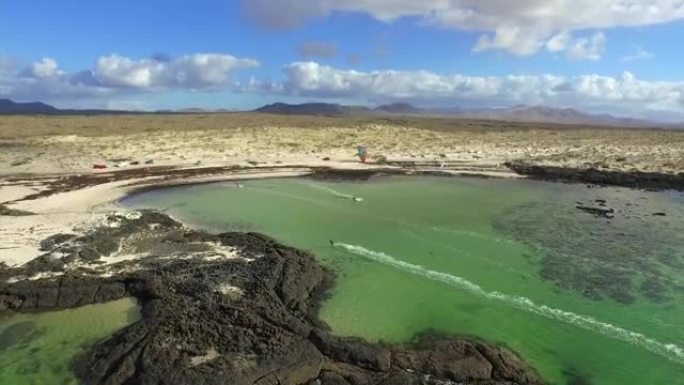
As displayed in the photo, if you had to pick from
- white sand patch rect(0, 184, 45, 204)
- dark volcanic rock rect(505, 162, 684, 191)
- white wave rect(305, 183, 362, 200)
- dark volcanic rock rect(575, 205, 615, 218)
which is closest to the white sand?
white sand patch rect(0, 184, 45, 204)

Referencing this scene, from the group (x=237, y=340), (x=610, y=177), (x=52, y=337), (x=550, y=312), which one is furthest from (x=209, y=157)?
(x=550, y=312)

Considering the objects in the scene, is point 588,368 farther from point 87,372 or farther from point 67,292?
point 67,292

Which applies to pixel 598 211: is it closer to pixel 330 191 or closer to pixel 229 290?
pixel 330 191

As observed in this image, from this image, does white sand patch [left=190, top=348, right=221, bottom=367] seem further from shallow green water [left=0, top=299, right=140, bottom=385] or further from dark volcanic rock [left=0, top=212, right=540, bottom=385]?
shallow green water [left=0, top=299, right=140, bottom=385]

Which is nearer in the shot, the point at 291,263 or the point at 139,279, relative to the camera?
the point at 139,279

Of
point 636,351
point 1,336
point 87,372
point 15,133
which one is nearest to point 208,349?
point 87,372

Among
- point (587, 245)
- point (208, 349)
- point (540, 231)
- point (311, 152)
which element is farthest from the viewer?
point (311, 152)

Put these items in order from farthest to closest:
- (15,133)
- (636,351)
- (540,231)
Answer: (15,133) → (540,231) → (636,351)

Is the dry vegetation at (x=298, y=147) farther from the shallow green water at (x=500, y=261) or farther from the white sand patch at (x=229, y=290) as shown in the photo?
the white sand patch at (x=229, y=290)
